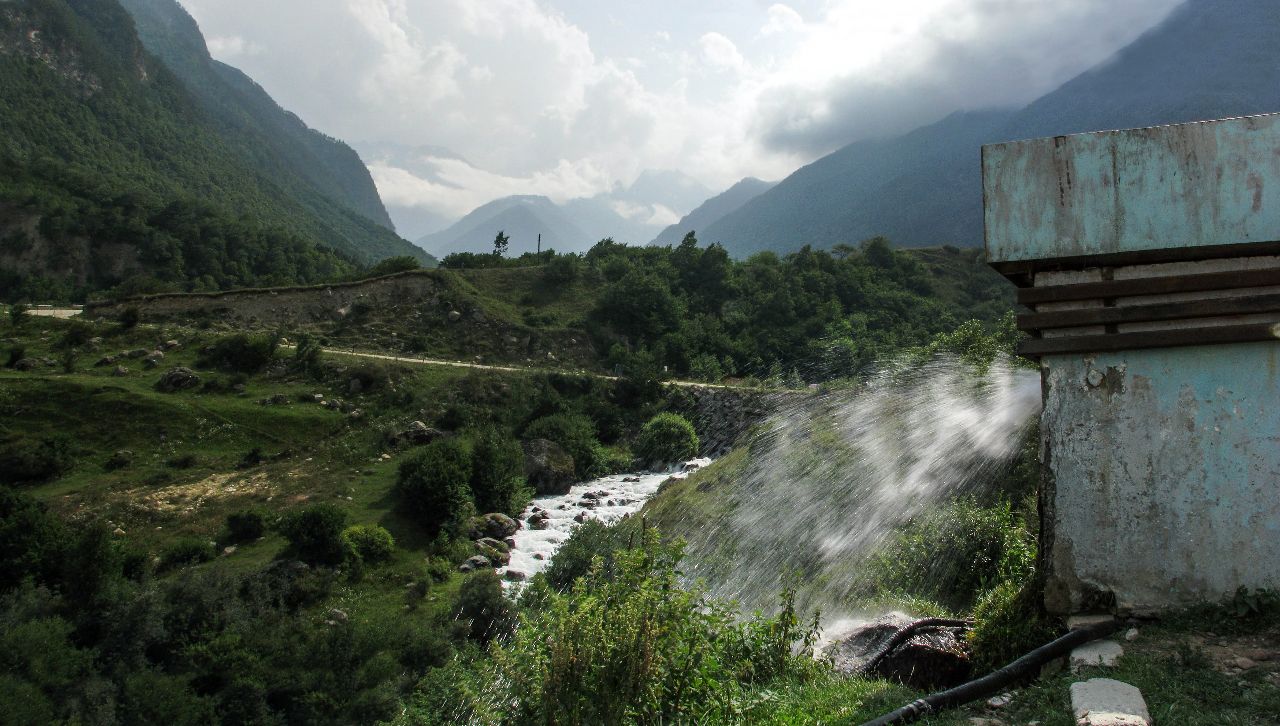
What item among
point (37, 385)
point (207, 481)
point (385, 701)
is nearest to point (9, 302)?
point (37, 385)

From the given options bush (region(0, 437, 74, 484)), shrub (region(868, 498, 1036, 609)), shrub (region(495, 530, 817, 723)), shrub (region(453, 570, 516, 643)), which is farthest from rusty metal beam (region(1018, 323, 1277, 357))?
bush (region(0, 437, 74, 484))

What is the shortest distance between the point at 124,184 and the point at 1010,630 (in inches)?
3331

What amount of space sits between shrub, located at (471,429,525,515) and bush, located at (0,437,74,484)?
1380 centimetres

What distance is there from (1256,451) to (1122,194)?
1622 millimetres

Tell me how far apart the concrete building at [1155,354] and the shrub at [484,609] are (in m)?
13.9

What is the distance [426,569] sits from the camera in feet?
69.2

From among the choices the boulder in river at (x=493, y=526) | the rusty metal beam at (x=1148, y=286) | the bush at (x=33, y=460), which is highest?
the rusty metal beam at (x=1148, y=286)

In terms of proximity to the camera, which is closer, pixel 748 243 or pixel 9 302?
pixel 9 302

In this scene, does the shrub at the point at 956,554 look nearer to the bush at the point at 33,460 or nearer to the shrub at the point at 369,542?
the shrub at the point at 369,542

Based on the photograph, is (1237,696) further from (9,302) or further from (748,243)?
(748,243)

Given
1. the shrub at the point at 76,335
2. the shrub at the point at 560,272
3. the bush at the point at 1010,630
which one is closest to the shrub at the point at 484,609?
the bush at the point at 1010,630

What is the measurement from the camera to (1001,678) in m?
4.05

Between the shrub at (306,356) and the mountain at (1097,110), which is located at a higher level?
the mountain at (1097,110)

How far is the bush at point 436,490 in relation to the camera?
2417 centimetres
